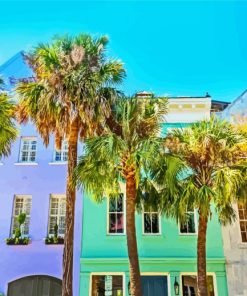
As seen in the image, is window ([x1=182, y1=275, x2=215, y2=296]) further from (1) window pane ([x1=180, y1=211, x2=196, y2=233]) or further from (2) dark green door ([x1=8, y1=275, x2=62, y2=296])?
(2) dark green door ([x1=8, y1=275, x2=62, y2=296])

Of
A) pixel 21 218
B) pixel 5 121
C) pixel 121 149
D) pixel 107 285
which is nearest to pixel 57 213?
Answer: pixel 21 218

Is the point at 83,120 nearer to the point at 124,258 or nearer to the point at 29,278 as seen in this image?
the point at 124,258

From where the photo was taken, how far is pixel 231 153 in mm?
11805

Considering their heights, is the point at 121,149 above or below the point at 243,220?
above

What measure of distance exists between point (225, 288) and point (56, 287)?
6916 mm

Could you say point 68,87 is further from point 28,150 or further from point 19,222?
point 19,222

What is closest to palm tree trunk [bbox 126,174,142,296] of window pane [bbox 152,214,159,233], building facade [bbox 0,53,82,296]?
Answer: window pane [bbox 152,214,159,233]

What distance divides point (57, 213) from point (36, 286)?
315cm

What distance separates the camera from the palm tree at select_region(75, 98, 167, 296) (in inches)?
416

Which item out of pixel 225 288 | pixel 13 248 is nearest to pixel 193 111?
pixel 225 288

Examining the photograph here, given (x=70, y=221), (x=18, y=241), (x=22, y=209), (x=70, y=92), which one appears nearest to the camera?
(x=70, y=221)

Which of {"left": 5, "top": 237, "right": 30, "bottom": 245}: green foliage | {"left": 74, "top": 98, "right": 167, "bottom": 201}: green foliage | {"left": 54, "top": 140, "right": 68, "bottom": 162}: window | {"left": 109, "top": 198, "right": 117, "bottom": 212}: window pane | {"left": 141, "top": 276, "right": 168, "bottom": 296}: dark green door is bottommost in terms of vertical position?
{"left": 141, "top": 276, "right": 168, "bottom": 296}: dark green door

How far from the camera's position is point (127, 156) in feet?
36.2

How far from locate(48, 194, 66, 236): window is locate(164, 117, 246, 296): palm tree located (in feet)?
20.1
